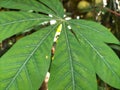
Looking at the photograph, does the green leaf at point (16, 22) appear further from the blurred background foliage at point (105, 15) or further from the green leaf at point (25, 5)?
the blurred background foliage at point (105, 15)

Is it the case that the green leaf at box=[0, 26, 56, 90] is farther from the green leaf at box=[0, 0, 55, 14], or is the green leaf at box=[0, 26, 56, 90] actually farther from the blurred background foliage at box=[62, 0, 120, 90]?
the blurred background foliage at box=[62, 0, 120, 90]

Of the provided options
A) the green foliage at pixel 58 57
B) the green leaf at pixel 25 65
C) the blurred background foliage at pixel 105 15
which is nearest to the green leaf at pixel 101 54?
the green foliage at pixel 58 57

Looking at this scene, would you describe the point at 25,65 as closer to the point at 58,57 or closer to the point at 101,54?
the point at 58,57

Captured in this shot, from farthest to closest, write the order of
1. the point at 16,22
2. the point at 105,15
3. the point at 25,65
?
1. the point at 105,15
2. the point at 16,22
3. the point at 25,65

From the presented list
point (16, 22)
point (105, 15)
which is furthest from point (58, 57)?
point (105, 15)

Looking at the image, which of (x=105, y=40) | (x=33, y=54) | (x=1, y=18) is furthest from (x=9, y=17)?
(x=105, y=40)

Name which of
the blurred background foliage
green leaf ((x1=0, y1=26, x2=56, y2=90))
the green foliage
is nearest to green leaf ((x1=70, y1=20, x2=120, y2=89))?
the green foliage

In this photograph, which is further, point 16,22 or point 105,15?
point 105,15

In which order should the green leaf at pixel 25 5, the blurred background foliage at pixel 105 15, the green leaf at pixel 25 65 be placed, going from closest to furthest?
the green leaf at pixel 25 65
the green leaf at pixel 25 5
the blurred background foliage at pixel 105 15
